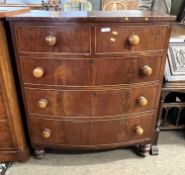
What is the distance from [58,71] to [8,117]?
0.46 m

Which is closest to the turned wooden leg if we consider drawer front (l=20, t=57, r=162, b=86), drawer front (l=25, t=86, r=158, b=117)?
drawer front (l=25, t=86, r=158, b=117)

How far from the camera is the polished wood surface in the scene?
1.12 m

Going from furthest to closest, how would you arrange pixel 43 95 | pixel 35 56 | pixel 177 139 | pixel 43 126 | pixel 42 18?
pixel 177 139
pixel 43 126
pixel 43 95
pixel 35 56
pixel 42 18

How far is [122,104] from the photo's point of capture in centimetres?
124

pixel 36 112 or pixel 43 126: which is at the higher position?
pixel 36 112

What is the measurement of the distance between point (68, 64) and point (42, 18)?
0.27m

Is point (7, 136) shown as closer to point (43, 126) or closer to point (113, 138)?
point (43, 126)

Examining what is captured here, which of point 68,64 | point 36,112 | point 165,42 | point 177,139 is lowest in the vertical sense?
point 177,139

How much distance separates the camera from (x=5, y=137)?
4.32ft

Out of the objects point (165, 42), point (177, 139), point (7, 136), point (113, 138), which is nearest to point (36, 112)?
point (7, 136)

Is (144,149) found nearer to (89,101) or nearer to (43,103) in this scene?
(89,101)

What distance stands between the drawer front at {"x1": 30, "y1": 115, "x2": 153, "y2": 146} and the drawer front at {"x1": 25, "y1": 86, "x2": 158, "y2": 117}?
67 mm

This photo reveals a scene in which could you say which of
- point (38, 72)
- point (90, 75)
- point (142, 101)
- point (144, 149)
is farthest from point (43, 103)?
point (144, 149)

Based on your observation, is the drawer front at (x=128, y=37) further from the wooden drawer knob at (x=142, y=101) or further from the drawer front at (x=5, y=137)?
the drawer front at (x=5, y=137)
